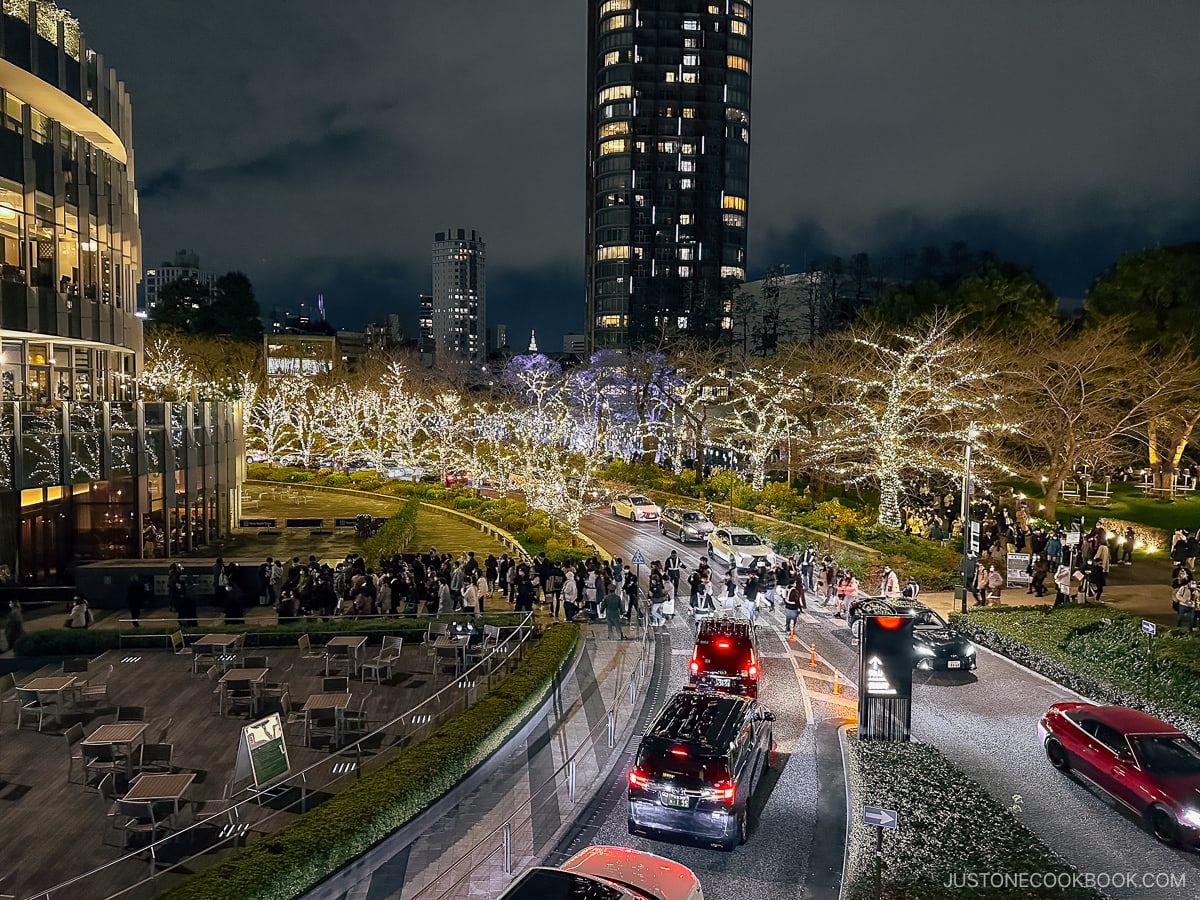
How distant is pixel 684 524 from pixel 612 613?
16.2 metres

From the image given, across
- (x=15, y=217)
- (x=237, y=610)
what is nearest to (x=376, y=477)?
(x=15, y=217)

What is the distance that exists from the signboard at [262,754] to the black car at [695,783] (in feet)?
14.8

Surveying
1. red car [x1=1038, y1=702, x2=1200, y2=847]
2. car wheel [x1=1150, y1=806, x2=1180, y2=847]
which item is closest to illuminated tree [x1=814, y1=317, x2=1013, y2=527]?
red car [x1=1038, y1=702, x2=1200, y2=847]

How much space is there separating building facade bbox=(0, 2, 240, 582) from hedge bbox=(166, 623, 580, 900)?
17042 mm

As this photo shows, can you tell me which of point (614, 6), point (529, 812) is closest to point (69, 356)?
point (529, 812)

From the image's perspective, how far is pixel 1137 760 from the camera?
10578 mm

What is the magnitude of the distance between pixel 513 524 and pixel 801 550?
40.6ft

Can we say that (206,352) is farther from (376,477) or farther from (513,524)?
(513,524)

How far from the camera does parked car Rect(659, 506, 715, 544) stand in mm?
33531

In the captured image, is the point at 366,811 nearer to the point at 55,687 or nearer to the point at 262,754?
the point at 262,754

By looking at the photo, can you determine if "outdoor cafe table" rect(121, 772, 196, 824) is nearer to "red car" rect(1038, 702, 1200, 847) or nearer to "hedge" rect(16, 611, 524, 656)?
"hedge" rect(16, 611, 524, 656)

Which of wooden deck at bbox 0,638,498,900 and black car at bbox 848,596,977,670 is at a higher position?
black car at bbox 848,596,977,670

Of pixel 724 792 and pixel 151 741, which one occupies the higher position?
pixel 724 792

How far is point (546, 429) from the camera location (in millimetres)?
59688
